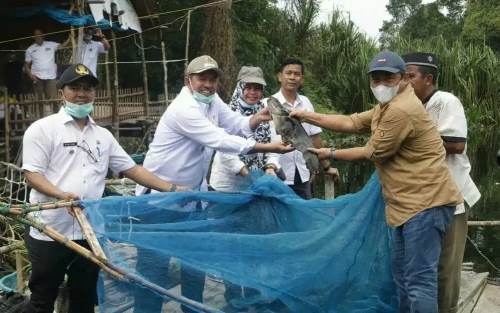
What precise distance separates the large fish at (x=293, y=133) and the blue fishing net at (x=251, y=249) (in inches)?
9.8

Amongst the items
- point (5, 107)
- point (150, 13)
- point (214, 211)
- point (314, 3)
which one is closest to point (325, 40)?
point (314, 3)

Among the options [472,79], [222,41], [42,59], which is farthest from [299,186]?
[472,79]

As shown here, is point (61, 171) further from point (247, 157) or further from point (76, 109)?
point (247, 157)

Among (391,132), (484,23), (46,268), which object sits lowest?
(46,268)

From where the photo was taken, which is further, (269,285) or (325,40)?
(325,40)

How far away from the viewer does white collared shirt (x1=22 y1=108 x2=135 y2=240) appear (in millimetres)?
3271

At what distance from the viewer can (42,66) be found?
1062cm

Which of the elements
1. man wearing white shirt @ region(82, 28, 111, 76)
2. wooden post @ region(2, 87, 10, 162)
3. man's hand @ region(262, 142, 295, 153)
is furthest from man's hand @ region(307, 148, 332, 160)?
man wearing white shirt @ region(82, 28, 111, 76)

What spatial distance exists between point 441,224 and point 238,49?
57.1 feet

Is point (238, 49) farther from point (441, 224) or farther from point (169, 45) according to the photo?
point (441, 224)

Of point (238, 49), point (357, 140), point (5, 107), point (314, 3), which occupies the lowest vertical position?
point (357, 140)

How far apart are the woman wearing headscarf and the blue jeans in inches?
52.5

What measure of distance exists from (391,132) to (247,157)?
1.71m

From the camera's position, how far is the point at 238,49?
65.9 feet
